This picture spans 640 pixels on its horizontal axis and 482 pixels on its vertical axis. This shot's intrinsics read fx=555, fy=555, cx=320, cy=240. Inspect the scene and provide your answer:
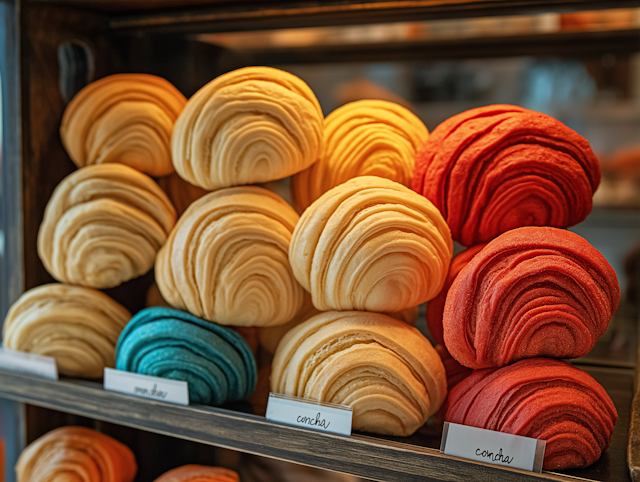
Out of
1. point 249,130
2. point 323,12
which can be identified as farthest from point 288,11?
point 249,130

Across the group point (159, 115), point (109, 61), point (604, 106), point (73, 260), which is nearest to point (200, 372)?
point (73, 260)

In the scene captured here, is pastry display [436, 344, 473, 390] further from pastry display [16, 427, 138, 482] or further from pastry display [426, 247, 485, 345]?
pastry display [16, 427, 138, 482]

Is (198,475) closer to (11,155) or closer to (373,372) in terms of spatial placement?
(373,372)

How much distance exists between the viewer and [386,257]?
696 millimetres

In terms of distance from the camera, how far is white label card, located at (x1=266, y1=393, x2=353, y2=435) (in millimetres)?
688

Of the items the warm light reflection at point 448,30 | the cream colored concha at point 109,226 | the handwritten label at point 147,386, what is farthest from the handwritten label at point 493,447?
the warm light reflection at point 448,30

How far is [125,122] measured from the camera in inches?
35.9

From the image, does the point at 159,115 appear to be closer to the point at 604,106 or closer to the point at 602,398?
the point at 602,398

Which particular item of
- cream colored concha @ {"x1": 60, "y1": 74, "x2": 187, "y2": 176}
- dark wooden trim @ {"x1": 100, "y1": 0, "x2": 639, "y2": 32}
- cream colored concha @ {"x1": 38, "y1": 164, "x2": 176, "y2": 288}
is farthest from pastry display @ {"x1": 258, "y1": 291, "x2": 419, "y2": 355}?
dark wooden trim @ {"x1": 100, "y1": 0, "x2": 639, "y2": 32}

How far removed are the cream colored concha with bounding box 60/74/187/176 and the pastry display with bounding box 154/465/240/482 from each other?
19.6 inches

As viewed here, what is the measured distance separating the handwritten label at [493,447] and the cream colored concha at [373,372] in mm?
71

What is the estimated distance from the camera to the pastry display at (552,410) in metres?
0.61

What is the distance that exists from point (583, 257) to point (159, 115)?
2.20 ft

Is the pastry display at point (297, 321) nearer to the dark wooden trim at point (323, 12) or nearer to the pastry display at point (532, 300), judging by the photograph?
the pastry display at point (532, 300)
